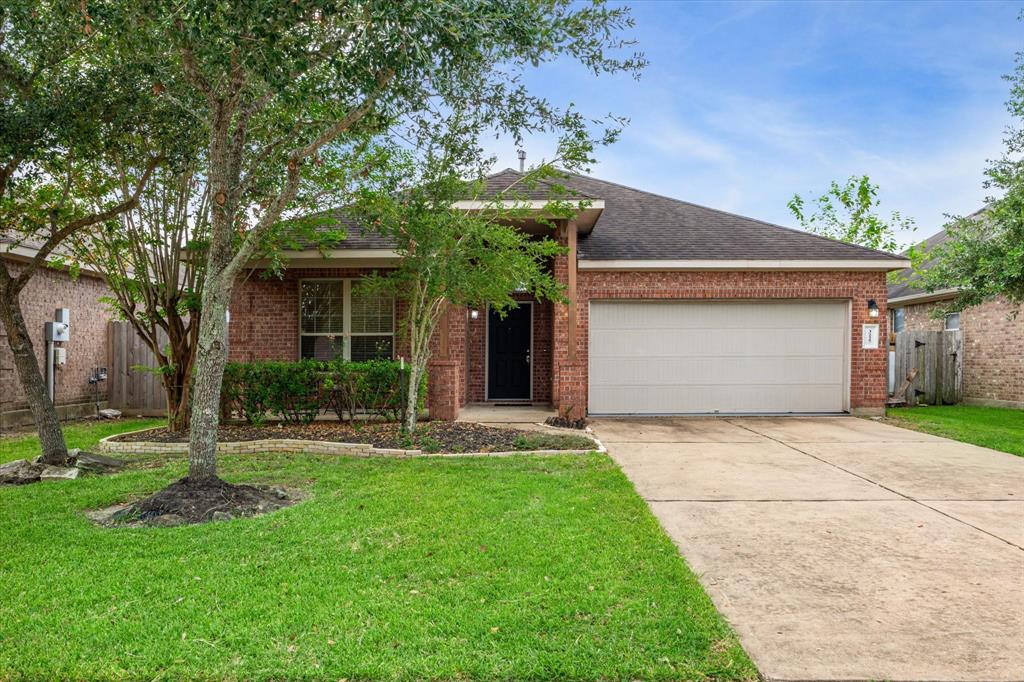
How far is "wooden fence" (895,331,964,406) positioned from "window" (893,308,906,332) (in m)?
3.26

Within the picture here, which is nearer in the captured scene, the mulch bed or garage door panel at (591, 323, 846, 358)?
the mulch bed

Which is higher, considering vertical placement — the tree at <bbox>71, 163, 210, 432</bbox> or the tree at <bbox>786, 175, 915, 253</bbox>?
the tree at <bbox>786, 175, 915, 253</bbox>

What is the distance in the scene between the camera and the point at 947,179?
21875mm

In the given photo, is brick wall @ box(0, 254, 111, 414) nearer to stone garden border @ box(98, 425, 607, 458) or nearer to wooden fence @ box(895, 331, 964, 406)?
stone garden border @ box(98, 425, 607, 458)

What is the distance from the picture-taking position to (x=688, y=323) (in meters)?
11.8

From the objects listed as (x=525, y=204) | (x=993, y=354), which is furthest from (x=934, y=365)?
(x=525, y=204)

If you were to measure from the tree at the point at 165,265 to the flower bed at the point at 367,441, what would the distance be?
2.94ft

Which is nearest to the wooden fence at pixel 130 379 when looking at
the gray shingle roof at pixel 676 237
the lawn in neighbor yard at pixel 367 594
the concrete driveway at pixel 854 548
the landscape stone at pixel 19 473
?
the gray shingle roof at pixel 676 237

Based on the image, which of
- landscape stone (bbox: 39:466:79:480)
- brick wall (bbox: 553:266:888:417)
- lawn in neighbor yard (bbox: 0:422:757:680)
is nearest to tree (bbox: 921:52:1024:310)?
brick wall (bbox: 553:266:888:417)

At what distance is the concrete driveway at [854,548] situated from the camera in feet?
9.64

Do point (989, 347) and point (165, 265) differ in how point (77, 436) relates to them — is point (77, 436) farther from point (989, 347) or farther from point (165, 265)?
point (989, 347)

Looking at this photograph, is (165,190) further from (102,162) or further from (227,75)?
(227,75)

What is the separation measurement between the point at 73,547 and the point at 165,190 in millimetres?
5780

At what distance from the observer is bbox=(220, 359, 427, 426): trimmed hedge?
30.9 feet
